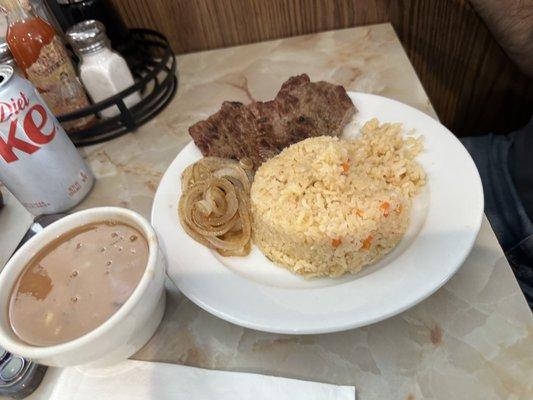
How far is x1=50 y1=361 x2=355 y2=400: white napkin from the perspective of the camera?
2.19ft

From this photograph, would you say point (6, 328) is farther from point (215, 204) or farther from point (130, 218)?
point (215, 204)

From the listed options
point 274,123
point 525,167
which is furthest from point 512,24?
point 274,123

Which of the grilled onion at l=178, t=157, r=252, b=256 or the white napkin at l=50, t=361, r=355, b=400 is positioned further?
the grilled onion at l=178, t=157, r=252, b=256

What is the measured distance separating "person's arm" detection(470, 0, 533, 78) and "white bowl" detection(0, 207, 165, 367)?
108 centimetres

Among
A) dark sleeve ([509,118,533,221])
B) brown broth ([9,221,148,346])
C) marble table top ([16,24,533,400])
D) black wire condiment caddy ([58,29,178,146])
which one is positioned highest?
brown broth ([9,221,148,346])

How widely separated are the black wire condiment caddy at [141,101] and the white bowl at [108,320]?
568 mm

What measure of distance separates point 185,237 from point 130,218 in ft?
0.44

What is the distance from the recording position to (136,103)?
4.42 ft

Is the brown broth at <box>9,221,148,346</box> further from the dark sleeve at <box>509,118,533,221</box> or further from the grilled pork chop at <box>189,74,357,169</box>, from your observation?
the dark sleeve at <box>509,118,533,221</box>

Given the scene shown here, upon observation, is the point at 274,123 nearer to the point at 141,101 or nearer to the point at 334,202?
the point at 334,202

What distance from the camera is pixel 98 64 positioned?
3.99 feet

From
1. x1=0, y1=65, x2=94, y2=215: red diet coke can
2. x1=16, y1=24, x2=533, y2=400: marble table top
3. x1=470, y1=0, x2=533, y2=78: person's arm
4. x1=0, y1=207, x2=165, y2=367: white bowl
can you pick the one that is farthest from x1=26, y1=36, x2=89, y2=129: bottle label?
x1=470, y1=0, x2=533, y2=78: person's arm

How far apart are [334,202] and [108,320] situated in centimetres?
45

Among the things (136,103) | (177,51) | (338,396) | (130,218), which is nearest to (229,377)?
(338,396)
